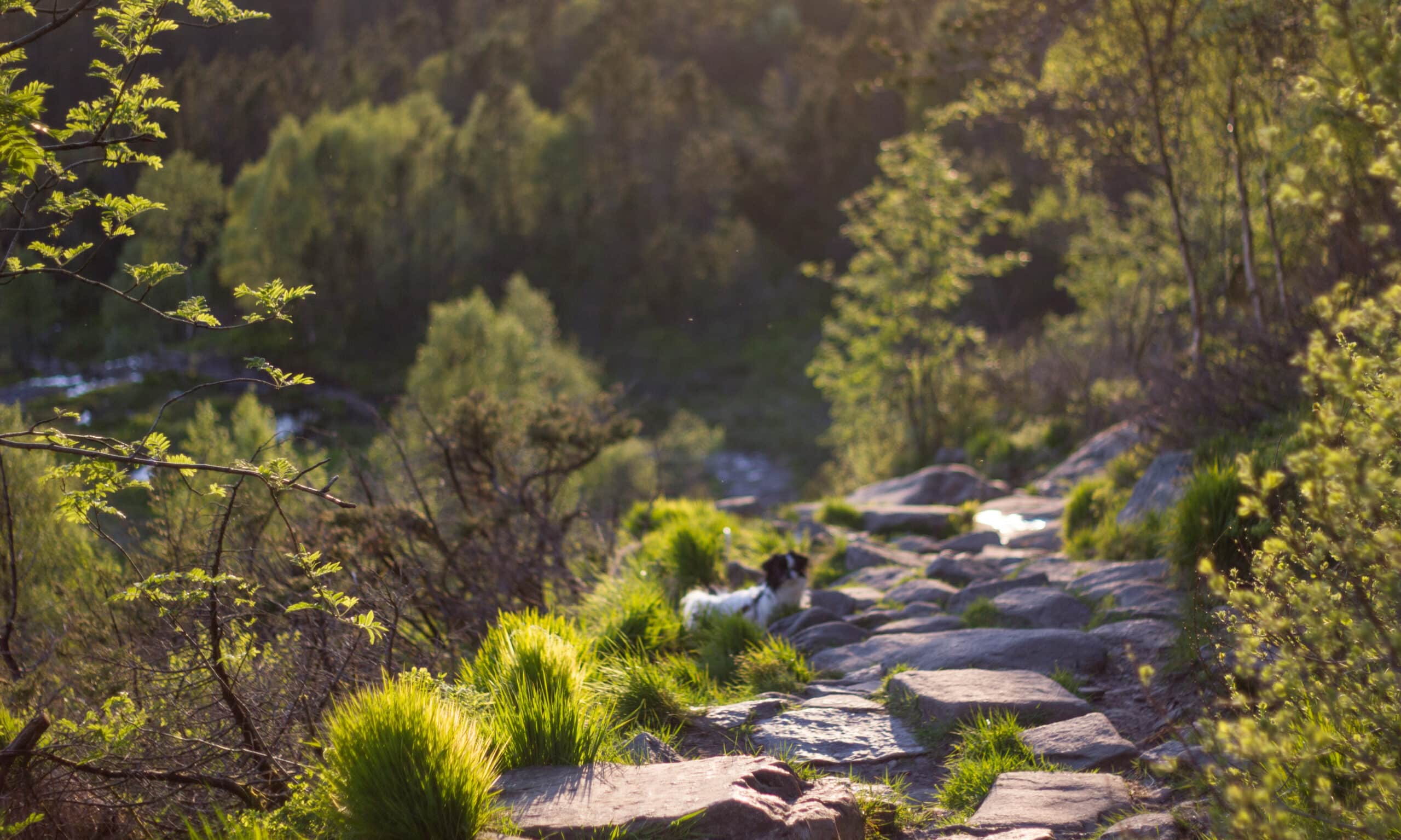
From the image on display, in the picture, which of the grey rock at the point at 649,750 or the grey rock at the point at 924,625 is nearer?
the grey rock at the point at 649,750

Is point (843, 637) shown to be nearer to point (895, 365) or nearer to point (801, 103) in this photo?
point (895, 365)

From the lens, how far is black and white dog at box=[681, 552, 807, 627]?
682 centimetres

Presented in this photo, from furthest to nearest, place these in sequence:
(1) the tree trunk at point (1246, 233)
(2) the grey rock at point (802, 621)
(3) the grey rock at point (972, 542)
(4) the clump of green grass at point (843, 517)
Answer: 1. (4) the clump of green grass at point (843, 517)
2. (3) the grey rock at point (972, 542)
3. (1) the tree trunk at point (1246, 233)
4. (2) the grey rock at point (802, 621)

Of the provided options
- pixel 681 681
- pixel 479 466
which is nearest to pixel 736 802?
pixel 681 681

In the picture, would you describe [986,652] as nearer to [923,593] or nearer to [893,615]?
[893,615]

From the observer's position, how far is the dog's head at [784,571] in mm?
7328

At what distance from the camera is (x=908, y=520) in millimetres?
11188

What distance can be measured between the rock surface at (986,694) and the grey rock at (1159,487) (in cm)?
244

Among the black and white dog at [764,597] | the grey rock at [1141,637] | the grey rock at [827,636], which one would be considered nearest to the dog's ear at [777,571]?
the black and white dog at [764,597]

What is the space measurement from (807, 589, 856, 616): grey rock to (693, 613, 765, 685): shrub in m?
1.27

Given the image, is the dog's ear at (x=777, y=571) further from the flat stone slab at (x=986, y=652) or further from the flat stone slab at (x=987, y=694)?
the flat stone slab at (x=987, y=694)

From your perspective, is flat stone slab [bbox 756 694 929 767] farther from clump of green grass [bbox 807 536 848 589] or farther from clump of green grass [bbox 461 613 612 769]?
clump of green grass [bbox 807 536 848 589]

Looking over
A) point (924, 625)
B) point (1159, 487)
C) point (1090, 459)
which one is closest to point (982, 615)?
point (924, 625)

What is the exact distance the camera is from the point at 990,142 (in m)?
45.4
